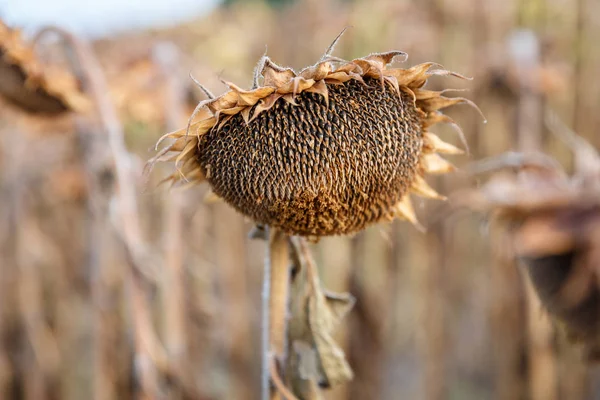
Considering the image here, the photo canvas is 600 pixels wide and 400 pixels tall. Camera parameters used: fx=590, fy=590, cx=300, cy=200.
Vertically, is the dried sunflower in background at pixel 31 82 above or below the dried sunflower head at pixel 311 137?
above

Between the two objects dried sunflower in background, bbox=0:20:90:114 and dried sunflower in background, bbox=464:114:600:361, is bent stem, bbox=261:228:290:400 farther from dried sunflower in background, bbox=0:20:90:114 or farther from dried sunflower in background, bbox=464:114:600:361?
dried sunflower in background, bbox=0:20:90:114

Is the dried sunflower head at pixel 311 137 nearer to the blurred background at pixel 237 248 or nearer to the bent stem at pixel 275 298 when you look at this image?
the bent stem at pixel 275 298

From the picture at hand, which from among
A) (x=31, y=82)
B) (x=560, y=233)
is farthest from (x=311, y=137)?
(x=31, y=82)

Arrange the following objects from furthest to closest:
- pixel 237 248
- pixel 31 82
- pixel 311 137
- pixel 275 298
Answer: pixel 237 248 < pixel 31 82 < pixel 275 298 < pixel 311 137

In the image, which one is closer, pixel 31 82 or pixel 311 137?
pixel 311 137

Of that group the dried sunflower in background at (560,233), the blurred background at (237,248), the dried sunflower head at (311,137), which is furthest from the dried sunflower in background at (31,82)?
the dried sunflower in background at (560,233)

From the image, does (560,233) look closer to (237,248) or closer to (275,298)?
(275,298)
